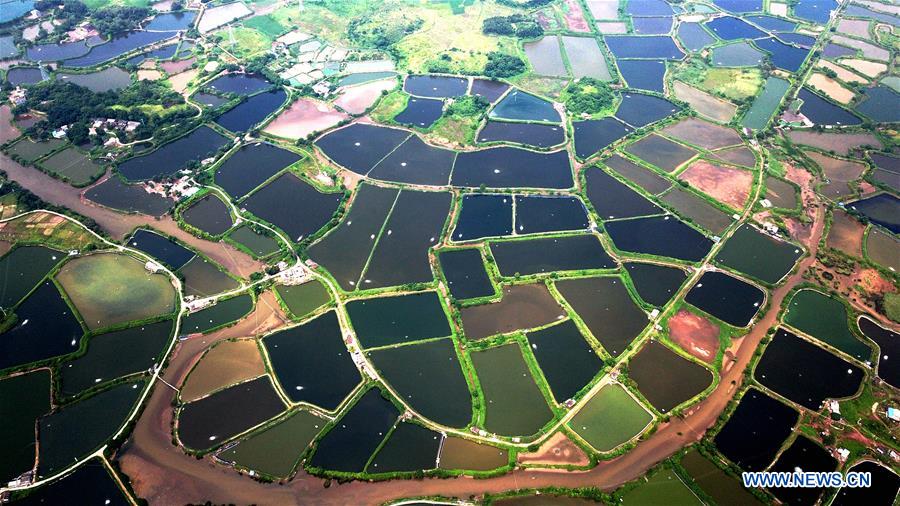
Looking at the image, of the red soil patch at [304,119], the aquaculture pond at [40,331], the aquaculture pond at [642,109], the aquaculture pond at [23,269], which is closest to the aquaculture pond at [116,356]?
the aquaculture pond at [40,331]

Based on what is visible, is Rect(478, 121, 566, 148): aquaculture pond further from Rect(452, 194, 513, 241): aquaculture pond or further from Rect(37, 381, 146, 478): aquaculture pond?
Rect(37, 381, 146, 478): aquaculture pond

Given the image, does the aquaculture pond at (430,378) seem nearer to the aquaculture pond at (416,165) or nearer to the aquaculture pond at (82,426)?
the aquaculture pond at (82,426)

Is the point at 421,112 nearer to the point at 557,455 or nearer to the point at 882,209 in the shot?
the point at 557,455

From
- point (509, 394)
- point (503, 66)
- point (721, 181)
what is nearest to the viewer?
point (509, 394)

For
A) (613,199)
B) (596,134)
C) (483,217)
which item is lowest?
(483,217)

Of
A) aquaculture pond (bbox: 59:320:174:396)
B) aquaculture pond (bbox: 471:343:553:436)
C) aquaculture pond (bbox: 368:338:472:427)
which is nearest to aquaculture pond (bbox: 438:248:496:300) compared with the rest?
aquaculture pond (bbox: 368:338:472:427)

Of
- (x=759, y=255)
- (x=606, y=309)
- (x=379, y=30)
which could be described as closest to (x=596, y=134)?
(x=759, y=255)
